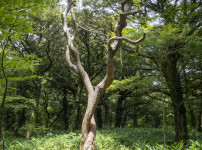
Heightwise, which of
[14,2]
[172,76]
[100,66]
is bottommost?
[172,76]

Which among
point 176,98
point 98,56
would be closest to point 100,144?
point 176,98

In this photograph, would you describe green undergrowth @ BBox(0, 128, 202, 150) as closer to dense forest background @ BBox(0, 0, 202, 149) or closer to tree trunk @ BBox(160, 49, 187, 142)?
tree trunk @ BBox(160, 49, 187, 142)

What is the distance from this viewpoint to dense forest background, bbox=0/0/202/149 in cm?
564

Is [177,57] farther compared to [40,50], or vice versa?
[40,50]

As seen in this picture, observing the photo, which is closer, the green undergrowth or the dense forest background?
the green undergrowth

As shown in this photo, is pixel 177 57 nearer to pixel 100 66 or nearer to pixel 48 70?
pixel 100 66

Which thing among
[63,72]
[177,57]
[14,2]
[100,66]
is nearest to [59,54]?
[63,72]

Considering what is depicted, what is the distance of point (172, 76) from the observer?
27.3 ft

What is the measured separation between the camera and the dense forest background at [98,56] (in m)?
5.64

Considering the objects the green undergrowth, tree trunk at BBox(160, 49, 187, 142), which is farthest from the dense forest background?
the green undergrowth

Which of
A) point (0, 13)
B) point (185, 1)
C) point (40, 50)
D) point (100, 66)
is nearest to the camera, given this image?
point (0, 13)

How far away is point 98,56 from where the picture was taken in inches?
590

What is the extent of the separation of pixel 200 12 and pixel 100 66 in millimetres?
9474

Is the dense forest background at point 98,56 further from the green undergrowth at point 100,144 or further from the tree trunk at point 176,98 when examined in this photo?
the green undergrowth at point 100,144
